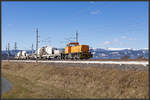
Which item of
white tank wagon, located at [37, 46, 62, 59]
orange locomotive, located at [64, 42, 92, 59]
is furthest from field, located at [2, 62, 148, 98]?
white tank wagon, located at [37, 46, 62, 59]

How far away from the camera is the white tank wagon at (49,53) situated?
1951 inches

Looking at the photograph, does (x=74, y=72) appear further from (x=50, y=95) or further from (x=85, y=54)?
(x=85, y=54)

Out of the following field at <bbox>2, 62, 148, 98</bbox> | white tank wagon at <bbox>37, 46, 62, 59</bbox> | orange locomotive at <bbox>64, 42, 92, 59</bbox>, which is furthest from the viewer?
white tank wagon at <bbox>37, 46, 62, 59</bbox>

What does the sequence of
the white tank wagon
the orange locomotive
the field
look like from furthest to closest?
the white tank wagon, the orange locomotive, the field

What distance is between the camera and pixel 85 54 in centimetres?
3978

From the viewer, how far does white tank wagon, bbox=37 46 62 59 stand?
49.5 meters

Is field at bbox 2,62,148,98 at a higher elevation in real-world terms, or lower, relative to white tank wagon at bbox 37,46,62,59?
lower

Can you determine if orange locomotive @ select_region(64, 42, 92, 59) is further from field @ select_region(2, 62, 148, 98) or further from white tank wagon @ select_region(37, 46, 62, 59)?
field @ select_region(2, 62, 148, 98)

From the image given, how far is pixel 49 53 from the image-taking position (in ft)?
174

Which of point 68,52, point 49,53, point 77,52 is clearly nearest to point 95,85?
point 77,52

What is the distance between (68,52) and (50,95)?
91.4 ft

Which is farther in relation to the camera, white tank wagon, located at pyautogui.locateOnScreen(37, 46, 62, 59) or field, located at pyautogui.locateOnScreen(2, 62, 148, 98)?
white tank wagon, located at pyautogui.locateOnScreen(37, 46, 62, 59)

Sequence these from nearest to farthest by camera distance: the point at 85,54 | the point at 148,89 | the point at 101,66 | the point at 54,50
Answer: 1. the point at 148,89
2. the point at 101,66
3. the point at 85,54
4. the point at 54,50

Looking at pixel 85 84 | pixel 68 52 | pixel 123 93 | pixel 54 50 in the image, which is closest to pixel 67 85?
pixel 85 84
